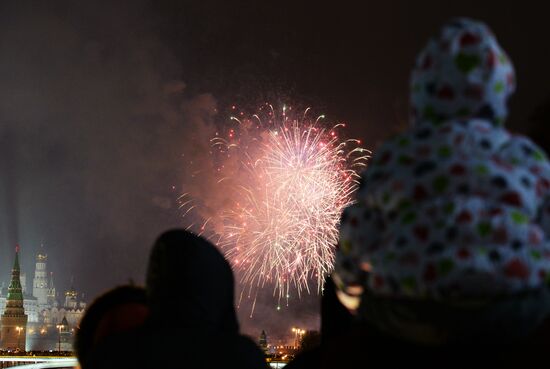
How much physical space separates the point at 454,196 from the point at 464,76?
0.33 meters

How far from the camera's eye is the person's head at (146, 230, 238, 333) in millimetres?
2842

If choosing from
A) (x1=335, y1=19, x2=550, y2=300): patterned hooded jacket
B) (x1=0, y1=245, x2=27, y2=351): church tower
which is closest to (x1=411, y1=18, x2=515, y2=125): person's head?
(x1=335, y1=19, x2=550, y2=300): patterned hooded jacket

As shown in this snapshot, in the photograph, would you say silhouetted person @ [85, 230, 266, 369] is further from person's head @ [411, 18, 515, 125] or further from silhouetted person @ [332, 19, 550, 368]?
person's head @ [411, 18, 515, 125]

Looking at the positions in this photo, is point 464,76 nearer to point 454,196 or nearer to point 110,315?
point 454,196

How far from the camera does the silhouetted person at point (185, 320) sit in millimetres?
2781

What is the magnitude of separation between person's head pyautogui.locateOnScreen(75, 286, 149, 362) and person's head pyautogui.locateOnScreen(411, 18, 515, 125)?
1.52 metres

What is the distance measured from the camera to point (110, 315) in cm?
327

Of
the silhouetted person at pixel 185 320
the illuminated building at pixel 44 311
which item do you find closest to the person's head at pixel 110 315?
the silhouetted person at pixel 185 320

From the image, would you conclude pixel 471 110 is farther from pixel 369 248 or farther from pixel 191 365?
pixel 191 365

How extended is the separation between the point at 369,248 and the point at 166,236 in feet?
3.35

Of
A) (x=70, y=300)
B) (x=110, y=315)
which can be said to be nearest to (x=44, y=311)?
(x=70, y=300)

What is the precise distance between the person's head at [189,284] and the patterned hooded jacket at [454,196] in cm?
70

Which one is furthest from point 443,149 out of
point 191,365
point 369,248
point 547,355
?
point 191,365

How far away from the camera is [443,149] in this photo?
2.14 m
